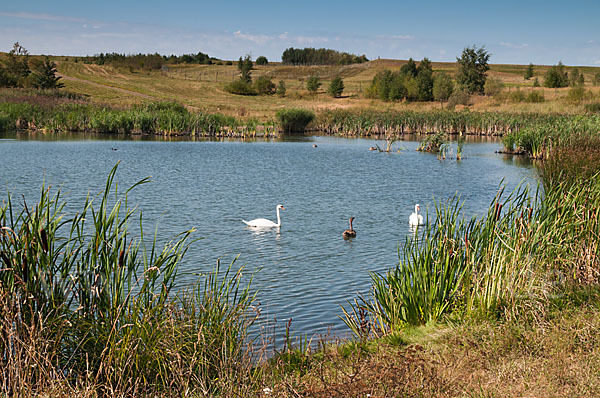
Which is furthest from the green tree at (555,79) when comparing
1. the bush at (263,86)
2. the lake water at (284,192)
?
the lake water at (284,192)

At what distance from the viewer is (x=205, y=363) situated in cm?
475

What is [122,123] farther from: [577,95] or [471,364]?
[577,95]

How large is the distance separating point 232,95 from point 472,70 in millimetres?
30992

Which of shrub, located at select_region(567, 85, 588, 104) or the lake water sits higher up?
shrub, located at select_region(567, 85, 588, 104)

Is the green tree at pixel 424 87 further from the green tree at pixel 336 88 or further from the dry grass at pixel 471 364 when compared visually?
the dry grass at pixel 471 364

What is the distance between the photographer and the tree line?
13701cm

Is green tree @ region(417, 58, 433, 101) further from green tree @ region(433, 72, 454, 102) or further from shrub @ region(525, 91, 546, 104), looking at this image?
shrub @ region(525, 91, 546, 104)

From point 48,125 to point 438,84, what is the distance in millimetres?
47903

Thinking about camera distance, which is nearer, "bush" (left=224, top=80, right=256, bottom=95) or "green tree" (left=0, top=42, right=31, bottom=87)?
"green tree" (left=0, top=42, right=31, bottom=87)

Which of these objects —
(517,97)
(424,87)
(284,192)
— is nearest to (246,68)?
(424,87)

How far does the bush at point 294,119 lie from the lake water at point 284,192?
376 inches

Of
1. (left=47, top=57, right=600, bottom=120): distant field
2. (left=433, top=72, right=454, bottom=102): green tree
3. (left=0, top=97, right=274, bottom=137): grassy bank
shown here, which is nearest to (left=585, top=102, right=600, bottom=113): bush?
(left=47, top=57, right=600, bottom=120): distant field

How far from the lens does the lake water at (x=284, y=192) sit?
10172 mm

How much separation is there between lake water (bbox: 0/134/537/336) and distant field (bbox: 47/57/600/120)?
83.9 ft
